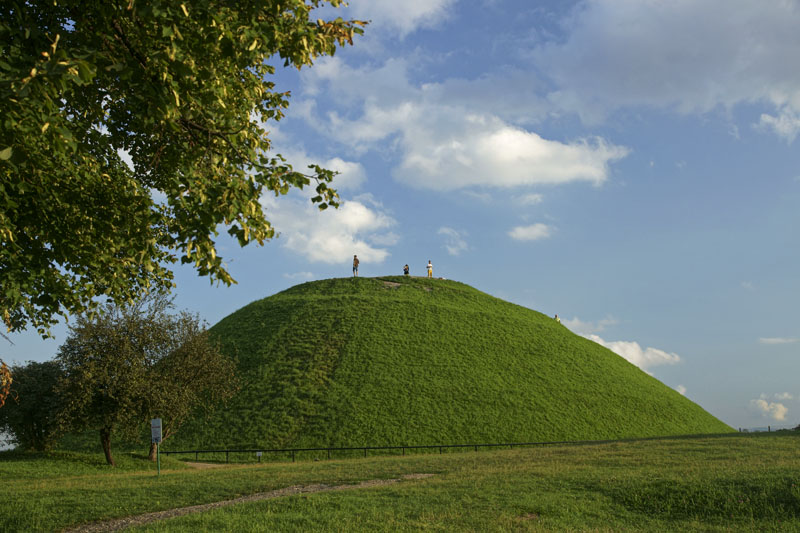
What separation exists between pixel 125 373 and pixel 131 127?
23590mm

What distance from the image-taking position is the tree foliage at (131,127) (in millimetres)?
9664

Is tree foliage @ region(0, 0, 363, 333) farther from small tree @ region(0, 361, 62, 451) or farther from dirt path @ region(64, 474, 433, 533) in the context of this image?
small tree @ region(0, 361, 62, 451)

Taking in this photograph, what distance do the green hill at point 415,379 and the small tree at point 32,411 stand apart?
34.4 feet

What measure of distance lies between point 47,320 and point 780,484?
2312 cm

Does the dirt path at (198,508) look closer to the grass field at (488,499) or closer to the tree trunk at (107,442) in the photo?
the grass field at (488,499)

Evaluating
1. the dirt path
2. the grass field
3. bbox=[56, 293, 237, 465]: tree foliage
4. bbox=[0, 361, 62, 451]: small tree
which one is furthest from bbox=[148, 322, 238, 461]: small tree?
the dirt path

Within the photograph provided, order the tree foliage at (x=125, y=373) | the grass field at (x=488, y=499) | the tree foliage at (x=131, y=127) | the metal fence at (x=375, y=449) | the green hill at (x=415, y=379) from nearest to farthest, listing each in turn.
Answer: the tree foliage at (x=131, y=127)
the grass field at (x=488, y=499)
the tree foliage at (x=125, y=373)
the metal fence at (x=375, y=449)
the green hill at (x=415, y=379)

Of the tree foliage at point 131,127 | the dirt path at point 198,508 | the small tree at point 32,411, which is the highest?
the tree foliage at point 131,127

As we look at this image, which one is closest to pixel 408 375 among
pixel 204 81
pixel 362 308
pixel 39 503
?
pixel 362 308

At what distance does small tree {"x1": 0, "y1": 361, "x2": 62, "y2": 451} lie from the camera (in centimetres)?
3634

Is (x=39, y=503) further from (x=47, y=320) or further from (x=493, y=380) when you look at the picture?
(x=493, y=380)

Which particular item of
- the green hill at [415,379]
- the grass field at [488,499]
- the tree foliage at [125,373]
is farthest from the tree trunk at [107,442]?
the green hill at [415,379]

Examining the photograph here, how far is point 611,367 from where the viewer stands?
68000mm

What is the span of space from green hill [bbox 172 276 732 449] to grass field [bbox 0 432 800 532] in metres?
20.7
